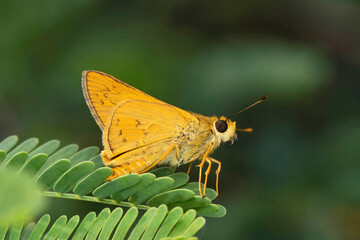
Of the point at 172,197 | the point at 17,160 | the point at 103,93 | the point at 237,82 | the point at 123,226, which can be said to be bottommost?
the point at 123,226

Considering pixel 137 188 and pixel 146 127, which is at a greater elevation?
pixel 146 127

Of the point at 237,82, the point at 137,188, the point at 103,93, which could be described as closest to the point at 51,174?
the point at 137,188

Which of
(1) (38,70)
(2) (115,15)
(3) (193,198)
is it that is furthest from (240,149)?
(3) (193,198)

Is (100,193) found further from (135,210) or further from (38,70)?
(38,70)

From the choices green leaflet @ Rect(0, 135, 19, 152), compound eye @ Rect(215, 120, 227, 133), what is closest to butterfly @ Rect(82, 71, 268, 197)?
compound eye @ Rect(215, 120, 227, 133)

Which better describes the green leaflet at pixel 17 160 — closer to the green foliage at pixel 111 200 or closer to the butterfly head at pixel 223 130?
the green foliage at pixel 111 200

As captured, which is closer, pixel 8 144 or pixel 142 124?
pixel 8 144

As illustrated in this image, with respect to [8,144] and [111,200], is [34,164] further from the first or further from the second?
[8,144]
